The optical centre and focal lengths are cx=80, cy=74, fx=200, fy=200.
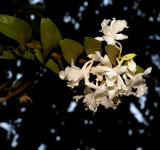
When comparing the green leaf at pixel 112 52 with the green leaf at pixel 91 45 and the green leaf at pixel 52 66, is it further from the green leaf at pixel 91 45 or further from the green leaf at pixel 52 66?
the green leaf at pixel 52 66

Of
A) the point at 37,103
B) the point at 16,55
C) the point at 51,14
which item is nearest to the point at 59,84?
the point at 37,103

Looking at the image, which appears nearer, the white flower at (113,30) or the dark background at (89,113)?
the white flower at (113,30)

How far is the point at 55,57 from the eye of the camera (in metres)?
0.56

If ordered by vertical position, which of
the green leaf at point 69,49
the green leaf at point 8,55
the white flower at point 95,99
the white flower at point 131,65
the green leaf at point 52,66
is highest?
the green leaf at point 69,49

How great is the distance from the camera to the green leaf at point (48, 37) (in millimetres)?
520

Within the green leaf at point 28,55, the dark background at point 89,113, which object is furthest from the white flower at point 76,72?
the dark background at point 89,113

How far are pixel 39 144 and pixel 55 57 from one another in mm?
1082

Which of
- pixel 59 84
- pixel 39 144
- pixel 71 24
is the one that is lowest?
pixel 39 144

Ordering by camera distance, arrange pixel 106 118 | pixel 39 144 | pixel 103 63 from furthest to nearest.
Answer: pixel 106 118, pixel 39 144, pixel 103 63

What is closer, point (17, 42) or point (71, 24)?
point (17, 42)

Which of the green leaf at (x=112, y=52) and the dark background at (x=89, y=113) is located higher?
the green leaf at (x=112, y=52)

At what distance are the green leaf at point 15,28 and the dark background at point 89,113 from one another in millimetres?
873

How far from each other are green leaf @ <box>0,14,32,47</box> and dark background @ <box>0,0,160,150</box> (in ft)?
2.86

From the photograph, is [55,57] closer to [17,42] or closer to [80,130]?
[17,42]
